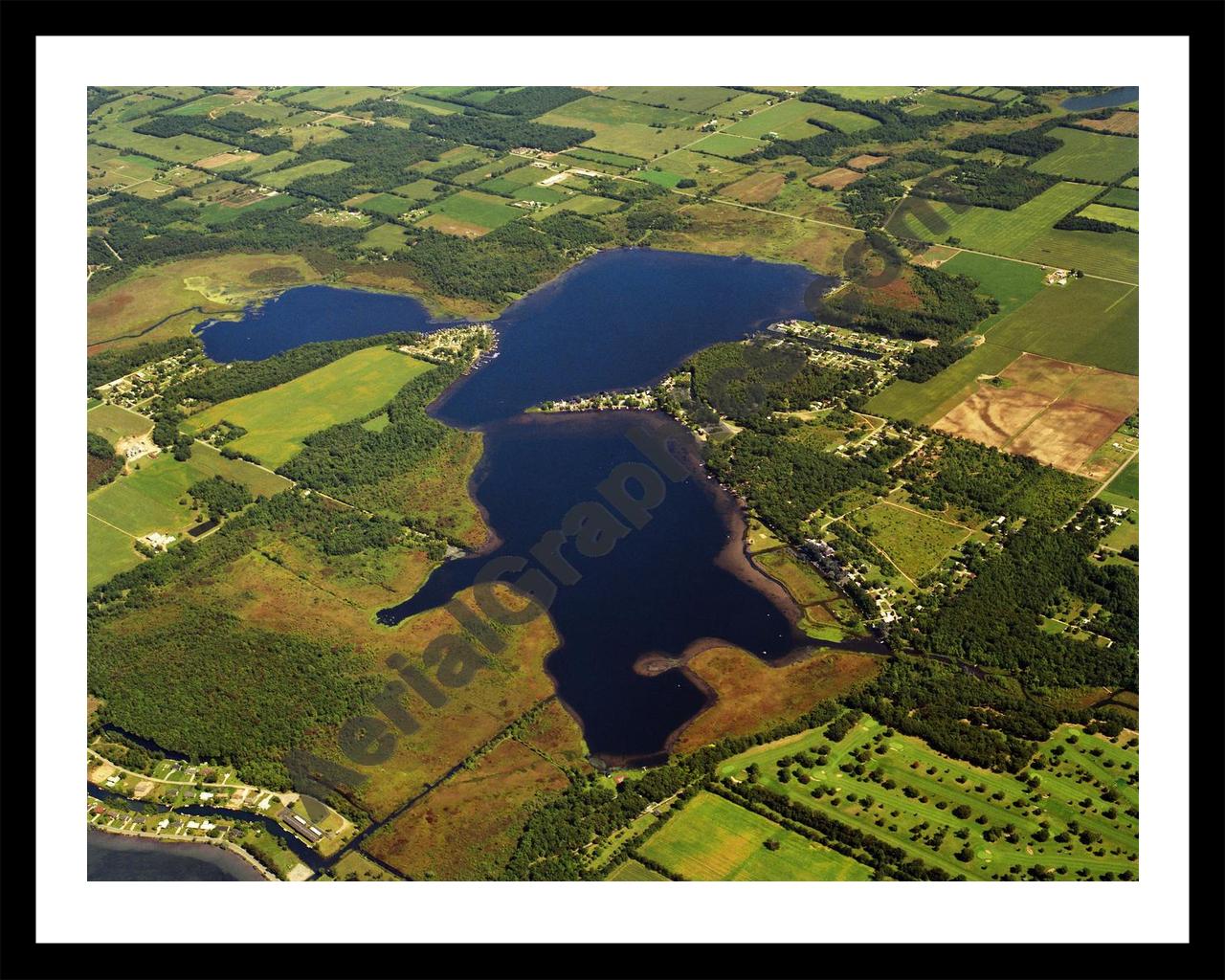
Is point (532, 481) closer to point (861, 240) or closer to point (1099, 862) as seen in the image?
point (1099, 862)

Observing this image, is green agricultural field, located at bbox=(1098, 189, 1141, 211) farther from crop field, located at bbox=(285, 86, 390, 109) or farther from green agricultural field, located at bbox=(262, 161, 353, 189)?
crop field, located at bbox=(285, 86, 390, 109)

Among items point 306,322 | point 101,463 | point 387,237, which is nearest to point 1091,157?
point 387,237

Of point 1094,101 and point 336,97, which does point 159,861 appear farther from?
point 1094,101

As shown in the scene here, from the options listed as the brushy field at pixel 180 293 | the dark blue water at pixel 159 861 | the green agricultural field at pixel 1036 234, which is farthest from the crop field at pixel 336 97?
the dark blue water at pixel 159 861

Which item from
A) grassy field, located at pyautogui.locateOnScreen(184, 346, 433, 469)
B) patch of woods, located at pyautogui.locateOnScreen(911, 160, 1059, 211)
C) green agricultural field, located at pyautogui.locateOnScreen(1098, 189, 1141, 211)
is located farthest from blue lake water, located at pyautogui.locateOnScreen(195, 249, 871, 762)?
green agricultural field, located at pyautogui.locateOnScreen(1098, 189, 1141, 211)

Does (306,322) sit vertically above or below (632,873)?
above

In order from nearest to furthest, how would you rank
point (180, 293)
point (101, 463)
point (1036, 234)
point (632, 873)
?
point (632, 873) → point (101, 463) → point (1036, 234) → point (180, 293)

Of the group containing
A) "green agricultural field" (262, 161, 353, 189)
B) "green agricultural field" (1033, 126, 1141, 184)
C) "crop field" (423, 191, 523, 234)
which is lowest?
"crop field" (423, 191, 523, 234)
